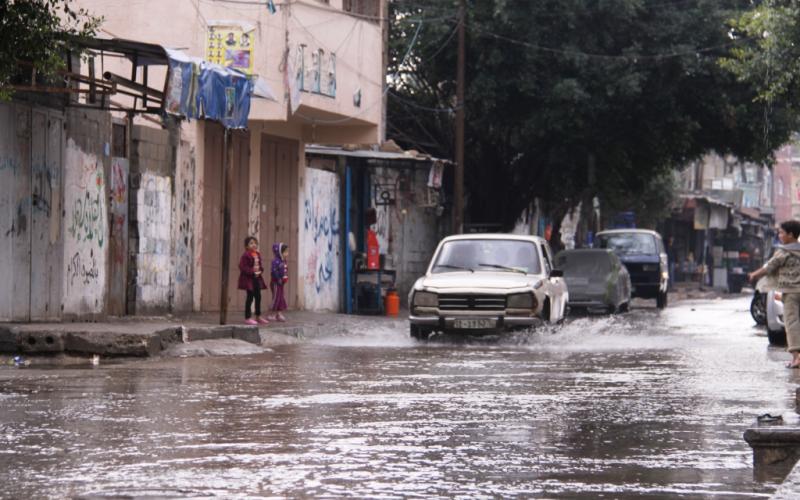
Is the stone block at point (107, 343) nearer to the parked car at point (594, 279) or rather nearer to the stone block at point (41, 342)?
the stone block at point (41, 342)

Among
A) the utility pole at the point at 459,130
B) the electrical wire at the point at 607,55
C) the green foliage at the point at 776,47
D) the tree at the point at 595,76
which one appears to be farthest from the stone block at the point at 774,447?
the electrical wire at the point at 607,55

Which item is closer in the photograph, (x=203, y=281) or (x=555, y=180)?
(x=203, y=281)

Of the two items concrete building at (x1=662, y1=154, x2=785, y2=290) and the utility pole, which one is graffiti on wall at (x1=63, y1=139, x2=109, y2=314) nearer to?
the utility pole

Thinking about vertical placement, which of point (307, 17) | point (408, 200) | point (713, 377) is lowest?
point (713, 377)

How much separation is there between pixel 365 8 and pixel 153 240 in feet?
34.0

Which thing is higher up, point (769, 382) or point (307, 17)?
point (307, 17)

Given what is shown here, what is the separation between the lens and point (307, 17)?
1141 inches

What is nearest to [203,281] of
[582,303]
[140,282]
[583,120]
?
[140,282]

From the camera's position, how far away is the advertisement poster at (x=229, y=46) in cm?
2527

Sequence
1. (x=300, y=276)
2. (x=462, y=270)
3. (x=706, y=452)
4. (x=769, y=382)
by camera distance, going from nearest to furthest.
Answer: (x=706, y=452) < (x=769, y=382) < (x=462, y=270) < (x=300, y=276)

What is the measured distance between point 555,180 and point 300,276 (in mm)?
13147

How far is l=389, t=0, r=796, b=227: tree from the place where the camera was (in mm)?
38812

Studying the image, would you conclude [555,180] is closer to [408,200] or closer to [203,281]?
[408,200]

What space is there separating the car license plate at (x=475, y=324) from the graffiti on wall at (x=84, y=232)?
17.2 ft
